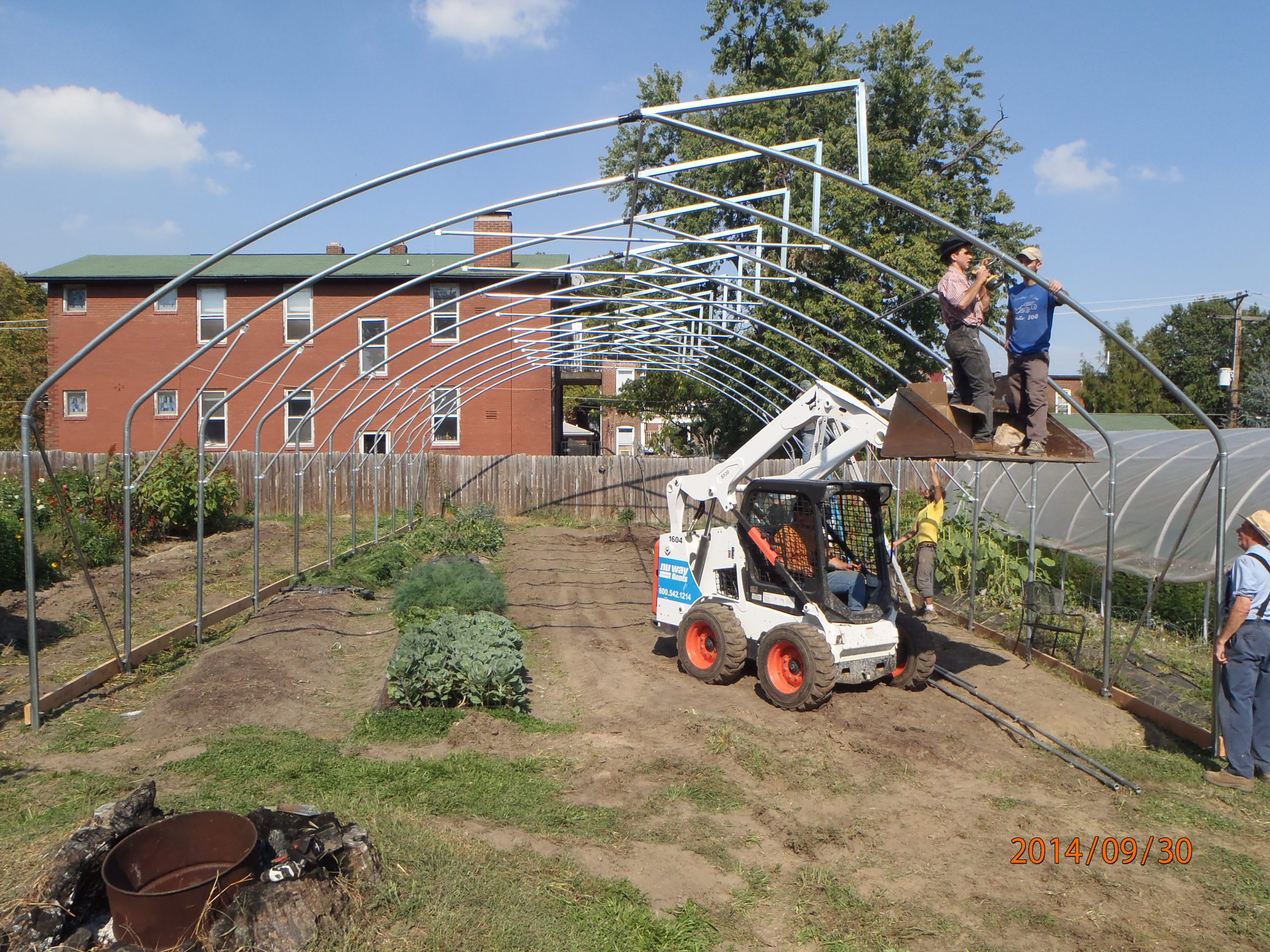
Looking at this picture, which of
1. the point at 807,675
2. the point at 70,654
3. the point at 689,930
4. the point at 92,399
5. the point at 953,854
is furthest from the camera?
the point at 92,399

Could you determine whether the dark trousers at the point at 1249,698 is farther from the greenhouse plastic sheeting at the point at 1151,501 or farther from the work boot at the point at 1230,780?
the greenhouse plastic sheeting at the point at 1151,501

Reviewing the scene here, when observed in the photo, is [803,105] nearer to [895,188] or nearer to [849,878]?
[895,188]

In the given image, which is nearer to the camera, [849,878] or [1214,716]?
[849,878]

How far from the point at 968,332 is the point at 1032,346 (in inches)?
20.8

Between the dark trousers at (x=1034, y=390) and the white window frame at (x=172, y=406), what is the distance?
26.7 m

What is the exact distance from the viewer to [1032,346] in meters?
6.82

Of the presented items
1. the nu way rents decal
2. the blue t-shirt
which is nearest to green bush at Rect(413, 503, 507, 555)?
the nu way rents decal

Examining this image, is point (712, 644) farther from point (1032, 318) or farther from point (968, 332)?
point (1032, 318)

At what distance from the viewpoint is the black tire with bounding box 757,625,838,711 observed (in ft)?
26.2

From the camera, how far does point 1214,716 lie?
723cm

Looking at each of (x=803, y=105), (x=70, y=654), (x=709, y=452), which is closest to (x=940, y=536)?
(x=70, y=654)

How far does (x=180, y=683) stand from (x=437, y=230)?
4.87 m

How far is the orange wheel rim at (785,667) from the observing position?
8344 millimetres

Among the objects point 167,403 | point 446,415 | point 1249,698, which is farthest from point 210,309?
point 1249,698
